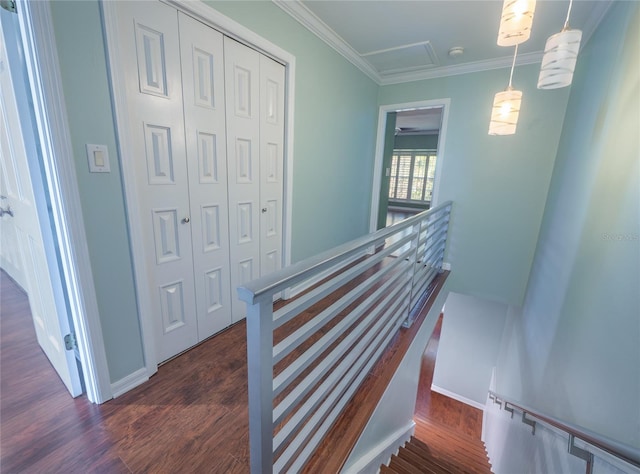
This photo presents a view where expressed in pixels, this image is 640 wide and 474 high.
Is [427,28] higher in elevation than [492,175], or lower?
higher

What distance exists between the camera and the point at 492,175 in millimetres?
2982

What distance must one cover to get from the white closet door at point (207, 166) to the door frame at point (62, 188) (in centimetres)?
55

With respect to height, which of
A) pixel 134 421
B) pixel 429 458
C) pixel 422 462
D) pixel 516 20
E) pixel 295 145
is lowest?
pixel 429 458

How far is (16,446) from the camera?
1.14m

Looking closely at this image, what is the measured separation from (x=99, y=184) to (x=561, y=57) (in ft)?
6.54

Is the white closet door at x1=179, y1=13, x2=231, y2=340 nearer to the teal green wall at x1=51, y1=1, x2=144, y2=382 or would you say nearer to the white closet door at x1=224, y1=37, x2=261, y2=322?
the white closet door at x1=224, y1=37, x2=261, y2=322

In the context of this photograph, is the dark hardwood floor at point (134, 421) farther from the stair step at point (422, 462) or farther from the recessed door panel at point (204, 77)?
the stair step at point (422, 462)

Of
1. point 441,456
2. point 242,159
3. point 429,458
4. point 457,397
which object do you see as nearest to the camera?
point 242,159

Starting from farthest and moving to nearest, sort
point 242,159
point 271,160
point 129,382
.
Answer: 1. point 271,160
2. point 242,159
3. point 129,382

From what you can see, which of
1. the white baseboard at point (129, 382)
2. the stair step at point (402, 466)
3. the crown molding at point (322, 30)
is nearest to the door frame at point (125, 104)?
the white baseboard at point (129, 382)

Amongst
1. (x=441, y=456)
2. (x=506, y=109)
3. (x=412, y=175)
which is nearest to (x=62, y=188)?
(x=506, y=109)

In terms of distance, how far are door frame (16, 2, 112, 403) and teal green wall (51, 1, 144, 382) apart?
28 millimetres

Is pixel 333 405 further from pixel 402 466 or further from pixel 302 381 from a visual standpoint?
pixel 402 466

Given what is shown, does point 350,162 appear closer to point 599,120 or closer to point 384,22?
point 384,22
